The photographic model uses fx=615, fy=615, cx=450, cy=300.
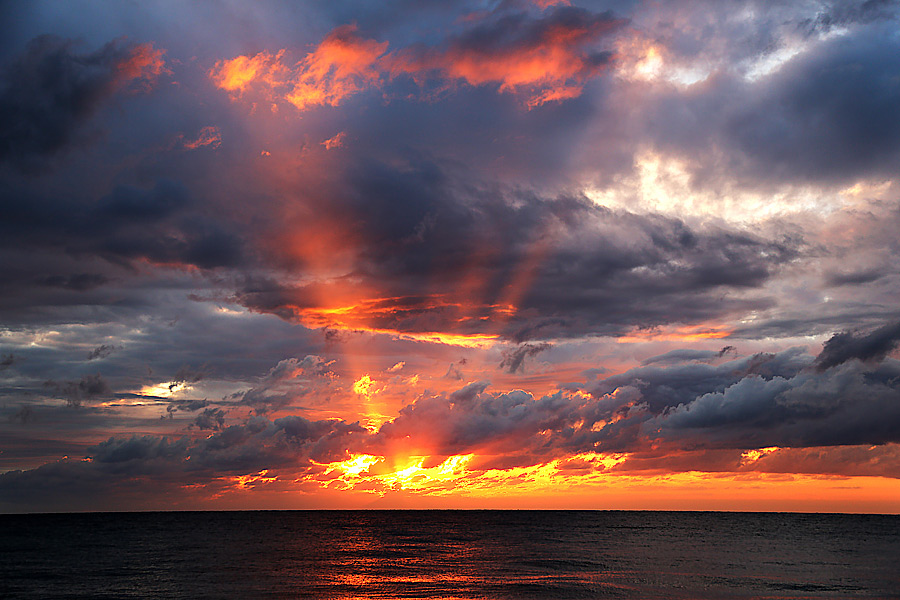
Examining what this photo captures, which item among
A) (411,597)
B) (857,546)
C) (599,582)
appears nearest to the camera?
(411,597)

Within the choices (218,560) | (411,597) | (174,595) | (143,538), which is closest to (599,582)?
(411,597)

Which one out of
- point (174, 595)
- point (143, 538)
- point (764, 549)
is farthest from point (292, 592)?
point (143, 538)

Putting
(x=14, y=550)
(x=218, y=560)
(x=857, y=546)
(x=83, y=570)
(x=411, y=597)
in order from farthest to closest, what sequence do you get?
(x=857, y=546) < (x=14, y=550) < (x=218, y=560) < (x=83, y=570) < (x=411, y=597)

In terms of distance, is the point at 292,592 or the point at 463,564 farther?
the point at 463,564

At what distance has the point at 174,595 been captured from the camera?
64.9 m

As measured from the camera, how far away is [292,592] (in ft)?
217

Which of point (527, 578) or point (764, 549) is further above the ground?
point (527, 578)

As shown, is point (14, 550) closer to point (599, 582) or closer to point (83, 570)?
point (83, 570)

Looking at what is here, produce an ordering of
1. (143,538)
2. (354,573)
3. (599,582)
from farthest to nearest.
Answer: (143,538) < (354,573) < (599,582)

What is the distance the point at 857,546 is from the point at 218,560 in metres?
146

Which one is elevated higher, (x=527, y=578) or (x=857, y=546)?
(x=527, y=578)

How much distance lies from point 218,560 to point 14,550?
54.5m

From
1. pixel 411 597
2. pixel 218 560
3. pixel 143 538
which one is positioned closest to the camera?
pixel 411 597

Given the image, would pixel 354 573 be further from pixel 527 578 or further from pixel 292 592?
pixel 527 578
